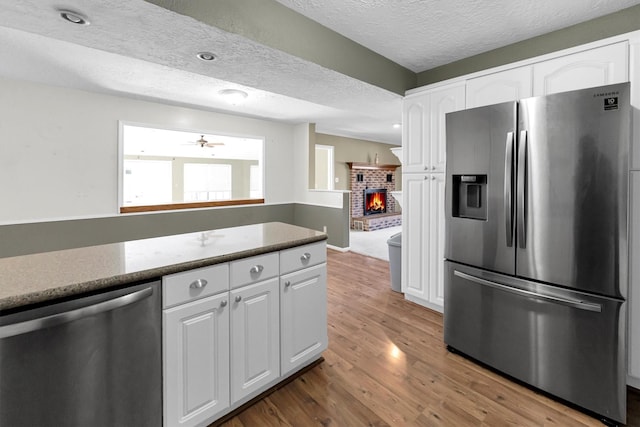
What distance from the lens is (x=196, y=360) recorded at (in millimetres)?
1395

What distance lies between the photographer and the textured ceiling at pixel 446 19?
1.91m

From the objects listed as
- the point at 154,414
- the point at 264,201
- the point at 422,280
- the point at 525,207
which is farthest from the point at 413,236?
the point at 264,201

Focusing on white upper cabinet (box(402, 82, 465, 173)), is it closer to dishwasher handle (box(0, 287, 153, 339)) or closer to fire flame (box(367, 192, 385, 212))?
dishwasher handle (box(0, 287, 153, 339))

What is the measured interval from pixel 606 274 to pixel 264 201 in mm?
5087

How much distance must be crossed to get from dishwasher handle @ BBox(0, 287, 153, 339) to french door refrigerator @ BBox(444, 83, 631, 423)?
6.66ft

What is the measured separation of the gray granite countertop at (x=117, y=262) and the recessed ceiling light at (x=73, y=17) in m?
1.27

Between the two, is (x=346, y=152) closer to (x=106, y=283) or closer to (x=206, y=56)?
(x=206, y=56)

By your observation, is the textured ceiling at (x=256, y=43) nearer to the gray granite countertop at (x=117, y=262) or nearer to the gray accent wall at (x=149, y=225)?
the gray granite countertop at (x=117, y=262)

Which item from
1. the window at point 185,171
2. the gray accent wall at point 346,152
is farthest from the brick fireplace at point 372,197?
the window at point 185,171

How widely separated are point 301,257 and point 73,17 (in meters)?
1.86

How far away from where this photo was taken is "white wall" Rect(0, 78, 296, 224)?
11.2 ft

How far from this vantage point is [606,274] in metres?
1.53

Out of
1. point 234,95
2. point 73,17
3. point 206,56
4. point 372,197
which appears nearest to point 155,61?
point 206,56

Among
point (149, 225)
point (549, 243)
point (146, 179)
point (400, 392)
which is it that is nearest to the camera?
point (549, 243)
